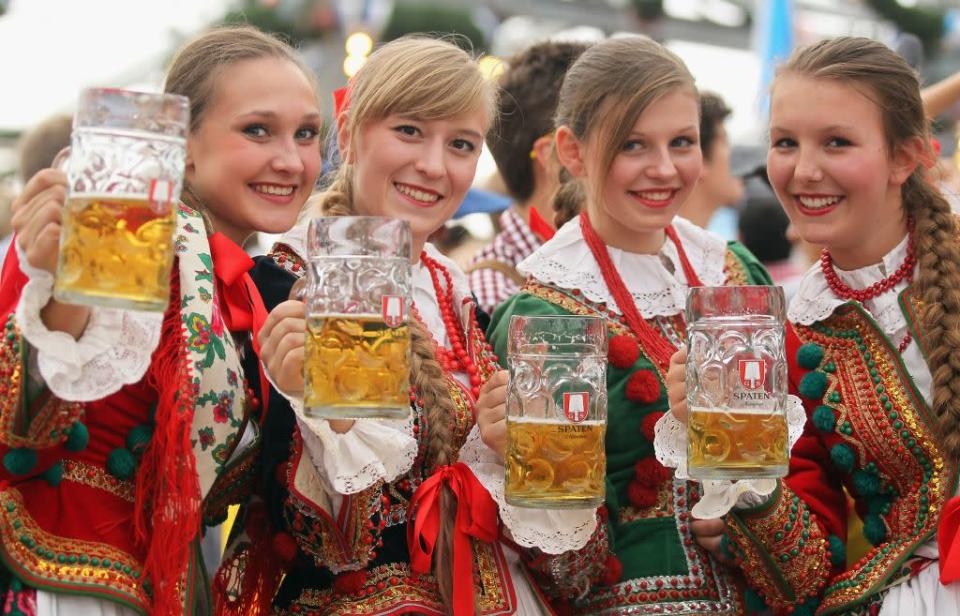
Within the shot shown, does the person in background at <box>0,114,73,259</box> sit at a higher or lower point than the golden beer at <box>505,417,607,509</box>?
lower

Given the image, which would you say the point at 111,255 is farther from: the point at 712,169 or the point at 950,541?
the point at 712,169

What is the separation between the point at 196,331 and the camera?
6.89ft

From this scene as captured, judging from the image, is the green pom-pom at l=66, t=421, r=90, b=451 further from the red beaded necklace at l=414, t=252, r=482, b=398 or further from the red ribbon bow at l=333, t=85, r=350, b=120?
the red ribbon bow at l=333, t=85, r=350, b=120

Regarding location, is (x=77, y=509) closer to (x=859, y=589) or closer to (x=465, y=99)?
(x=465, y=99)

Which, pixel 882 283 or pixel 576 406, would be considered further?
pixel 882 283

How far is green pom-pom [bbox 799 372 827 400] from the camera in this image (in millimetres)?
2584

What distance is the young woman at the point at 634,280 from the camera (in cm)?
259

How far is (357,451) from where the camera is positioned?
7.06 ft

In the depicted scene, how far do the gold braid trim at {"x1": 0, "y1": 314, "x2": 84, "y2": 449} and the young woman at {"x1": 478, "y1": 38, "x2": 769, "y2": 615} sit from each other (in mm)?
993

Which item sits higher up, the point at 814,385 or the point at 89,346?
the point at 89,346

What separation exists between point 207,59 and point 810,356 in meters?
1.41

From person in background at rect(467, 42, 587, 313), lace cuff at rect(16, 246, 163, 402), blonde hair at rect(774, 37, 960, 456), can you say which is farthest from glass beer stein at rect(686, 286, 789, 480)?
person in background at rect(467, 42, 587, 313)

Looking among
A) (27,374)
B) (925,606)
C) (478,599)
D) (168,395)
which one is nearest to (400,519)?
(478,599)

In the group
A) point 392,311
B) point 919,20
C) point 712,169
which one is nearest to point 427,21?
point 919,20
